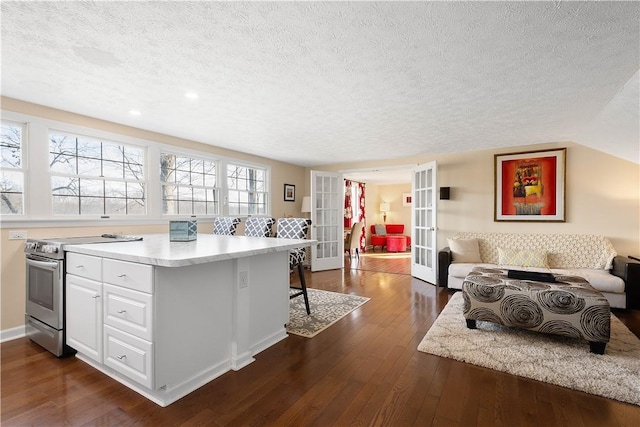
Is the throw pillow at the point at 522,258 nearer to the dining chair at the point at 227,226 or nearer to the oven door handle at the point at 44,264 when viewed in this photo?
the dining chair at the point at 227,226

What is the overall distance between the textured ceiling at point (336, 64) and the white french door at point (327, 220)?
7.45ft

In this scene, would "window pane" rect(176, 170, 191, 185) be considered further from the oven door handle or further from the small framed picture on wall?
the small framed picture on wall

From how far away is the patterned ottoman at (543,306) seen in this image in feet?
7.85

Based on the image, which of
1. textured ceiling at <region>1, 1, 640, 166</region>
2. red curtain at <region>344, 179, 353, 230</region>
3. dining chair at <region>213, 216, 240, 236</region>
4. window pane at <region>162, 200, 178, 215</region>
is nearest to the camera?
textured ceiling at <region>1, 1, 640, 166</region>

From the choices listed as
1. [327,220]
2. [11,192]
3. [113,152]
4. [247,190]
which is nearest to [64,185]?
[11,192]

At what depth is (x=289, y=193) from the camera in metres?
6.45

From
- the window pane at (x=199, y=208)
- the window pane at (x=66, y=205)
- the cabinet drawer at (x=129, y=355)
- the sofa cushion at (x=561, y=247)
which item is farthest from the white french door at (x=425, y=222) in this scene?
the window pane at (x=66, y=205)

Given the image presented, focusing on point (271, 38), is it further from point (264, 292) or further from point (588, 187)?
point (588, 187)

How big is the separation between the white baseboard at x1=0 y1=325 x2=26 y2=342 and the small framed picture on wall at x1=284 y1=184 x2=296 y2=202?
4.35 metres

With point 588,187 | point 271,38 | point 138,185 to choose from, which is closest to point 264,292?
point 271,38

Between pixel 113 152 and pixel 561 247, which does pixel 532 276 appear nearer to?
pixel 561 247

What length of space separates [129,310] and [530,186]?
538 cm

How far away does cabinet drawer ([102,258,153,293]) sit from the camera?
5.70 feet

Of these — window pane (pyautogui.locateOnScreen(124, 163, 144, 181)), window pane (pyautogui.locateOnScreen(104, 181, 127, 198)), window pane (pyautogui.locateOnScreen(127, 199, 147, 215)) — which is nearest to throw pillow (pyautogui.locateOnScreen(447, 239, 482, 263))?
window pane (pyautogui.locateOnScreen(127, 199, 147, 215))
